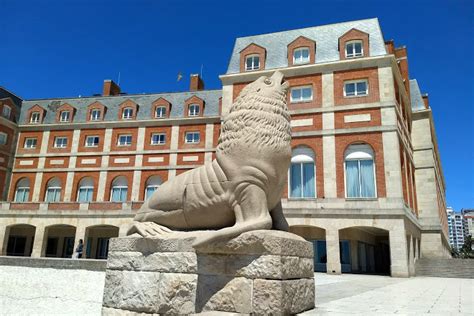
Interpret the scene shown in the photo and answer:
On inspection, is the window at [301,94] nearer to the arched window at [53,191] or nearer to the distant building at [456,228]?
the arched window at [53,191]

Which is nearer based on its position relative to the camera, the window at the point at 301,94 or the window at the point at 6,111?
the window at the point at 301,94

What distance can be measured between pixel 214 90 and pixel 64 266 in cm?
2991

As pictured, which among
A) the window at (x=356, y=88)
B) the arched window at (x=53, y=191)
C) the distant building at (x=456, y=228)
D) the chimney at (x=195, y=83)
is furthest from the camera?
the distant building at (x=456, y=228)

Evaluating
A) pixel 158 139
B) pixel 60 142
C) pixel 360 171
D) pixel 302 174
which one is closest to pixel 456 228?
pixel 158 139

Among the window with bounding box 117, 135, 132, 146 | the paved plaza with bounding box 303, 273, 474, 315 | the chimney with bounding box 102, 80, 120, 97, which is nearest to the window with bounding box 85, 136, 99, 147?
the window with bounding box 117, 135, 132, 146

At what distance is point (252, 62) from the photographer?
Answer: 2783 centimetres

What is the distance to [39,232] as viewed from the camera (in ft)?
101

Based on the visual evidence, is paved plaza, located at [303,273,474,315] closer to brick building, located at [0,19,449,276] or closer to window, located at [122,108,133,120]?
brick building, located at [0,19,449,276]

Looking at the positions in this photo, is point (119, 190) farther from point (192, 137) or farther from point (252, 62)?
point (252, 62)

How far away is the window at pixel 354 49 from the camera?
998 inches

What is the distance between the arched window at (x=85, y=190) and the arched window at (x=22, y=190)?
216 inches

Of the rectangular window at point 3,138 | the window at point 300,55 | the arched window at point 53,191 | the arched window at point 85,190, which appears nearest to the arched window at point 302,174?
the window at point 300,55

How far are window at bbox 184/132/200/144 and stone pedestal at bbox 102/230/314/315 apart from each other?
96.2 feet

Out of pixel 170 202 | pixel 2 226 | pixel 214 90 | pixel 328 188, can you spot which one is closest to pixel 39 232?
pixel 2 226
